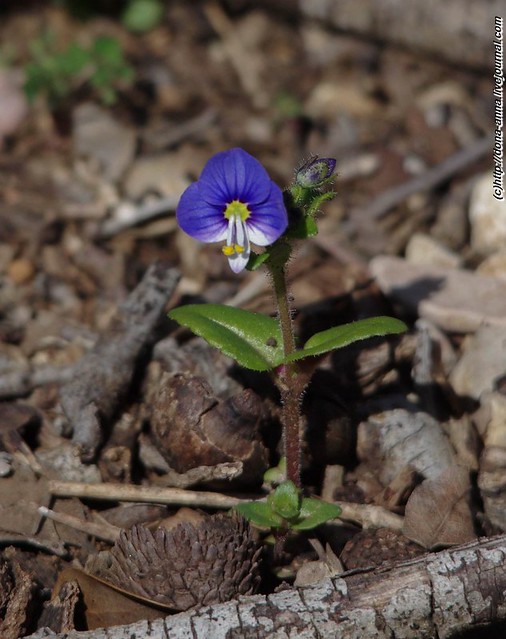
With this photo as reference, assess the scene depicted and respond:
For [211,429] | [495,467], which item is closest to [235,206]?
[211,429]

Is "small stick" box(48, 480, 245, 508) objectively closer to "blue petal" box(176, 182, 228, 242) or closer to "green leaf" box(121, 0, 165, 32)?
"blue petal" box(176, 182, 228, 242)

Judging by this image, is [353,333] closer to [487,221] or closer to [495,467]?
[495,467]

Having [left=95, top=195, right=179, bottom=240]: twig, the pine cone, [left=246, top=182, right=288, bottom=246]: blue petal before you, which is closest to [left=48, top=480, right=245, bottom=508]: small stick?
the pine cone

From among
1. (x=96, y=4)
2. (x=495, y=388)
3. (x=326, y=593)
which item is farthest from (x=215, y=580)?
(x=96, y=4)

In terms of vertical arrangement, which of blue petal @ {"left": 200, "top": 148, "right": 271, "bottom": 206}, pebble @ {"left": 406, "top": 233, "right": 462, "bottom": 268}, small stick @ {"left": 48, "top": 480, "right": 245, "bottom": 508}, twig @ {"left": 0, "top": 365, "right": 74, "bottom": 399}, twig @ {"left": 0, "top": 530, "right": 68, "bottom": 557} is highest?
pebble @ {"left": 406, "top": 233, "right": 462, "bottom": 268}

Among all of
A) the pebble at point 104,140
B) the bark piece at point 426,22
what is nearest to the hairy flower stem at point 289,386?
the pebble at point 104,140

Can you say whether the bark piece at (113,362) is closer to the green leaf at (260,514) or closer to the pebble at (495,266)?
the green leaf at (260,514)

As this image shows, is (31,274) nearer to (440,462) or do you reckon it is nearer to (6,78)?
(6,78)
